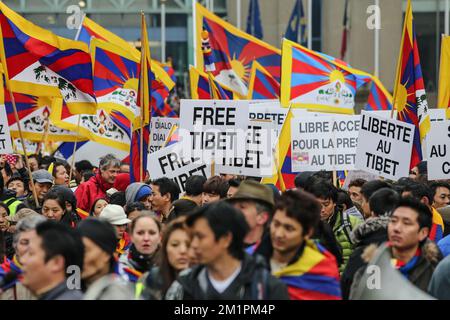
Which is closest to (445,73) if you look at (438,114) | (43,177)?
(438,114)

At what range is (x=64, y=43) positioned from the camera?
13727 mm

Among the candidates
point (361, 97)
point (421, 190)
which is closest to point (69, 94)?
point (421, 190)

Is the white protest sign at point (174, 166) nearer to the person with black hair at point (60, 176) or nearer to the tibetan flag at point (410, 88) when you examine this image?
the person with black hair at point (60, 176)

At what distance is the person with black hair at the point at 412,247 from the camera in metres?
7.41

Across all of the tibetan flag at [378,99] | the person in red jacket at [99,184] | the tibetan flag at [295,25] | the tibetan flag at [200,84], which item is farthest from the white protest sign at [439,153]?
the tibetan flag at [295,25]

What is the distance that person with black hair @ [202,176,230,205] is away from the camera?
10.3 meters

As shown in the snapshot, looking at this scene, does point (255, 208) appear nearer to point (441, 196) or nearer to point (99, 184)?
point (441, 196)

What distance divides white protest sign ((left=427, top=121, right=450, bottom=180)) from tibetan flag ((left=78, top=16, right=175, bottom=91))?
542 cm

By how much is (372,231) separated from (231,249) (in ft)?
7.63

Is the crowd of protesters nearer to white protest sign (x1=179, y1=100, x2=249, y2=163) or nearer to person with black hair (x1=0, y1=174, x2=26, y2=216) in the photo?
person with black hair (x1=0, y1=174, x2=26, y2=216)

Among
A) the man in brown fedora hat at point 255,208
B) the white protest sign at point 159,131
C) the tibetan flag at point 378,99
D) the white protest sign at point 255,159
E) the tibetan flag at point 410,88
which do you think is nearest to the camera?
the man in brown fedora hat at point 255,208

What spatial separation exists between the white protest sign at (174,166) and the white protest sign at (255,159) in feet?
1.02
